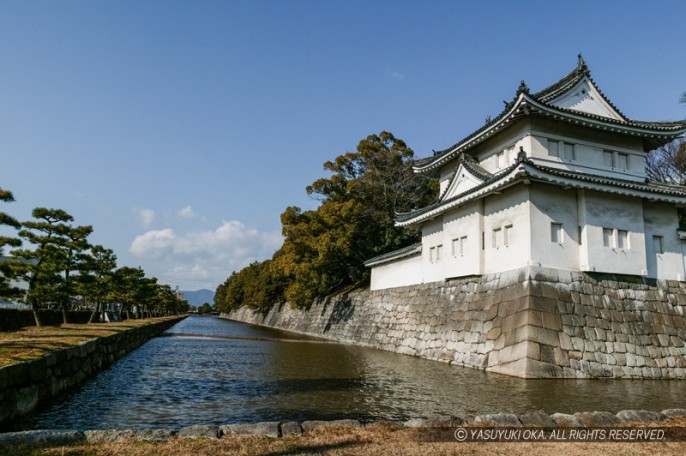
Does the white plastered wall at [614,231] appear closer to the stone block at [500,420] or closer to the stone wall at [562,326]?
the stone wall at [562,326]

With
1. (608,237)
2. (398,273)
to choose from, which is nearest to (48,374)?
(608,237)

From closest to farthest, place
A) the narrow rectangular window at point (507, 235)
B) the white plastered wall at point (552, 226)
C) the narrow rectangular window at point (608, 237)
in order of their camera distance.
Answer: the white plastered wall at point (552, 226) < the narrow rectangular window at point (608, 237) < the narrow rectangular window at point (507, 235)

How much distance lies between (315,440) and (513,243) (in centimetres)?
1206

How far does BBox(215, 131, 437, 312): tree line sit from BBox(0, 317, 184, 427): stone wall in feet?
59.1

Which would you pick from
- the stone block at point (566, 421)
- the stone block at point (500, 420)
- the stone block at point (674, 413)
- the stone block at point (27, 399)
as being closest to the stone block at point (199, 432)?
the stone block at point (500, 420)

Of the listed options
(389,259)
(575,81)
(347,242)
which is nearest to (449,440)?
(575,81)

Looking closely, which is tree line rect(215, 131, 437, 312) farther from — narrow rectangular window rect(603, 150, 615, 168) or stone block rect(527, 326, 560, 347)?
stone block rect(527, 326, 560, 347)

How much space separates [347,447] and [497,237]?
12871 mm

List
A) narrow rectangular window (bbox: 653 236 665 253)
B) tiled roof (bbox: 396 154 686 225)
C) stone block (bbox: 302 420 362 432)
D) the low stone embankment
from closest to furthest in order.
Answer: the low stone embankment, stone block (bbox: 302 420 362 432), tiled roof (bbox: 396 154 686 225), narrow rectangular window (bbox: 653 236 665 253)

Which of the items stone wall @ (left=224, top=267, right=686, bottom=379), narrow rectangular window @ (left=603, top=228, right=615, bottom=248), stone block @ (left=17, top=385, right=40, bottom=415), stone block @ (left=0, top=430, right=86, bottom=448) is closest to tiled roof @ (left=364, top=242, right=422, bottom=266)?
stone wall @ (left=224, top=267, right=686, bottom=379)

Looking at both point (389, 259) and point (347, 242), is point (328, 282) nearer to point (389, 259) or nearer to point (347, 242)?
point (347, 242)

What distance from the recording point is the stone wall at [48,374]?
23.3ft

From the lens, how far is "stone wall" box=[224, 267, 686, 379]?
1355 centimetres

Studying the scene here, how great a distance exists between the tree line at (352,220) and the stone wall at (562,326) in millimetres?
13588
